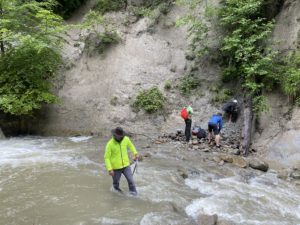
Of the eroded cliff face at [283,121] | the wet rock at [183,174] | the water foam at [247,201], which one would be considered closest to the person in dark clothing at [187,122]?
the eroded cliff face at [283,121]

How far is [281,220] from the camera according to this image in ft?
26.9

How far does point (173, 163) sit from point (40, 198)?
5038mm

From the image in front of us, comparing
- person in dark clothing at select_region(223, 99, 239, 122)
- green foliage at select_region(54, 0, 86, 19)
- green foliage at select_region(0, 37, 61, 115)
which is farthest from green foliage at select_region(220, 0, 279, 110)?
green foliage at select_region(54, 0, 86, 19)

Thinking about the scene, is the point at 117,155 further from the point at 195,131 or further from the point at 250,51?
the point at 250,51

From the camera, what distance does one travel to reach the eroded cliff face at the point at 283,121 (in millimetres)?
12766

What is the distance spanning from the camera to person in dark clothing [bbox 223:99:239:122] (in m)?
15.9

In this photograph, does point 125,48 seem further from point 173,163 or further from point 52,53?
point 173,163

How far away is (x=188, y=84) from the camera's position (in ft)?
59.7

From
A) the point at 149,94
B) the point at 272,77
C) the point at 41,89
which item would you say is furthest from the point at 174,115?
the point at 41,89

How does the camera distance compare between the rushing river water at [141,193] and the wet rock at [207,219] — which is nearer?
the wet rock at [207,219]

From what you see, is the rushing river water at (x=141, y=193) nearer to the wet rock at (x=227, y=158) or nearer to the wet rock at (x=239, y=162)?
the wet rock at (x=239, y=162)

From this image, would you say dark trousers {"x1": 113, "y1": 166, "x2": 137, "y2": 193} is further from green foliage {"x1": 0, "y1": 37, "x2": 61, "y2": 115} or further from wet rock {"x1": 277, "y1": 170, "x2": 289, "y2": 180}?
green foliage {"x1": 0, "y1": 37, "x2": 61, "y2": 115}

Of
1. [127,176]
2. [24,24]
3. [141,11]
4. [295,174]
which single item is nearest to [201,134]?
[295,174]

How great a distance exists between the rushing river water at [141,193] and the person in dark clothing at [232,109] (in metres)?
3.50
